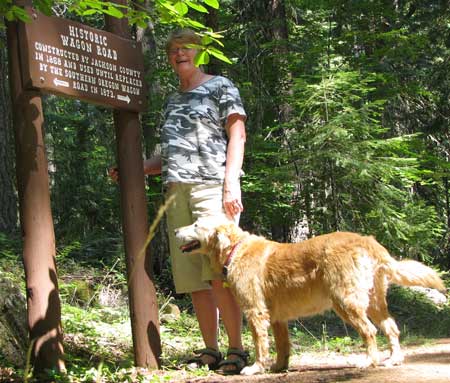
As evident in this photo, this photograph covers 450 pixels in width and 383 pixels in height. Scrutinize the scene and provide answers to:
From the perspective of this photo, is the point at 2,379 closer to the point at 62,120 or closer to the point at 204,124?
the point at 204,124

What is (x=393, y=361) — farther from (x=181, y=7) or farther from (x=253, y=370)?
(x=181, y=7)

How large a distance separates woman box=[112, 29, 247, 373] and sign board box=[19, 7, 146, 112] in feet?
1.20

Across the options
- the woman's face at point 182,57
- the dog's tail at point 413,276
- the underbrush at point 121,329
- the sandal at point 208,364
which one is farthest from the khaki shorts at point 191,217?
the dog's tail at point 413,276

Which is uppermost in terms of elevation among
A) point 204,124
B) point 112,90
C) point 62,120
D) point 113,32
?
point 62,120

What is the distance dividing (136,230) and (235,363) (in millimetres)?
1396

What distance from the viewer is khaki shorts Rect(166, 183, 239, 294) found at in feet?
16.5

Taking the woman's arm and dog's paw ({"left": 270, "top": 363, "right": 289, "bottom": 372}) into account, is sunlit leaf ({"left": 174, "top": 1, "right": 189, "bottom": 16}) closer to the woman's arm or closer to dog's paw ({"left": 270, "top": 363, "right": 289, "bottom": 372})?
the woman's arm

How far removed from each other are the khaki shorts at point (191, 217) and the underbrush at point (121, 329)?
74cm

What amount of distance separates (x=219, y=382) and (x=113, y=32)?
9.98 ft

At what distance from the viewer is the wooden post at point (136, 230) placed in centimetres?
500

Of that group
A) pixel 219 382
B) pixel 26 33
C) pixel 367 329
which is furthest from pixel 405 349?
pixel 26 33

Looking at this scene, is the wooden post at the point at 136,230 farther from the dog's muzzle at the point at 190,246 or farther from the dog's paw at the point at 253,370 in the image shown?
the dog's paw at the point at 253,370

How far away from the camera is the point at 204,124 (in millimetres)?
5082

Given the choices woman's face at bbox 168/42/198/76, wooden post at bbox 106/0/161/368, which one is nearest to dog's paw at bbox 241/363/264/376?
wooden post at bbox 106/0/161/368
